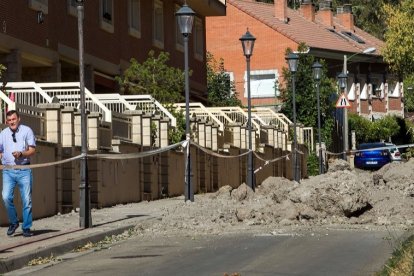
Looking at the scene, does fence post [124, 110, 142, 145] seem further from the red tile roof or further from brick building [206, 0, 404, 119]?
the red tile roof

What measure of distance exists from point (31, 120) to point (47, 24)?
1033cm

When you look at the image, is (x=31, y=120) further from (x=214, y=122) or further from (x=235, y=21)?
(x=235, y=21)

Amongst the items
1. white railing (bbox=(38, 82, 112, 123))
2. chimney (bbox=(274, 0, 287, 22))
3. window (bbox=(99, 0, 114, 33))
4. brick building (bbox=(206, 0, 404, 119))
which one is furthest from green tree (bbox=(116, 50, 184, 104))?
chimney (bbox=(274, 0, 287, 22))

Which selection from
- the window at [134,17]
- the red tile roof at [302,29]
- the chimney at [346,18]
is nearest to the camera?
the window at [134,17]

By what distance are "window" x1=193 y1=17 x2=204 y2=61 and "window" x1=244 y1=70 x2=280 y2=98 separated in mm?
19578

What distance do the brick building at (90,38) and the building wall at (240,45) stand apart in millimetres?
21122

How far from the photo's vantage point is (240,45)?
224 ft

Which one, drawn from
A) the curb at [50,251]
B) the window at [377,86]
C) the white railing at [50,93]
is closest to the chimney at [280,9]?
the window at [377,86]

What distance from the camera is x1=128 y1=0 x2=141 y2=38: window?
1513 inches

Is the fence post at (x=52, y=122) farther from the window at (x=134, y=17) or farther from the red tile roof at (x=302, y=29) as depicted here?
the red tile roof at (x=302, y=29)

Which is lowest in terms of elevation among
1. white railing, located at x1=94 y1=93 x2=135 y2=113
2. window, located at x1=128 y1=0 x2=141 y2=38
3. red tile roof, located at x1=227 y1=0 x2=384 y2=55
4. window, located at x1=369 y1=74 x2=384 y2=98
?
white railing, located at x1=94 y1=93 x2=135 y2=113

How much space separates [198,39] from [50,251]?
108 ft

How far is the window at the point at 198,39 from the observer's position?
47.2m

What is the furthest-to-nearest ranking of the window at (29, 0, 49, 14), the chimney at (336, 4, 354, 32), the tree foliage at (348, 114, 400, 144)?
the chimney at (336, 4, 354, 32), the tree foliage at (348, 114, 400, 144), the window at (29, 0, 49, 14)
